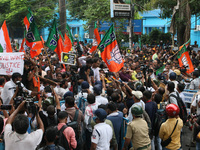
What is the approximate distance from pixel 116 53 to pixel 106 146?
4.35m

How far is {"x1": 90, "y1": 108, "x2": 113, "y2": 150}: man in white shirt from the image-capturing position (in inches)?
184

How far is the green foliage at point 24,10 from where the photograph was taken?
3478cm

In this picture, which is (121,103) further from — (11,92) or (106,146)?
Result: (11,92)

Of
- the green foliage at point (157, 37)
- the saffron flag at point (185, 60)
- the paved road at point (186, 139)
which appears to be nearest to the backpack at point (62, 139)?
the paved road at point (186, 139)

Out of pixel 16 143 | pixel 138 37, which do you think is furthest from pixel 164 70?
pixel 138 37

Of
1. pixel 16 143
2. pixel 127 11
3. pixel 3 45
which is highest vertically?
pixel 127 11

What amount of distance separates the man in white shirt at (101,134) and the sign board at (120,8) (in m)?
15.2

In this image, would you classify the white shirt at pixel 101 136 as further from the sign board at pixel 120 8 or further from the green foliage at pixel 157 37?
the green foliage at pixel 157 37

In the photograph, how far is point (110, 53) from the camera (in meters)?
8.67

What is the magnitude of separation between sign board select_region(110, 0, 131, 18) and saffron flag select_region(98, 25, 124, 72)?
10858 mm

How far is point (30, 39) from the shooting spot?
8969 millimetres

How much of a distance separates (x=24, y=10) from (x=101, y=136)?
32709 mm

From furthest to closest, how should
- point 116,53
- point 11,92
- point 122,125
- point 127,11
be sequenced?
point 127,11 < point 116,53 < point 11,92 < point 122,125

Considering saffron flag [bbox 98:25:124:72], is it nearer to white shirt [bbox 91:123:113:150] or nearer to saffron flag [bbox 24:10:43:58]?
saffron flag [bbox 24:10:43:58]
